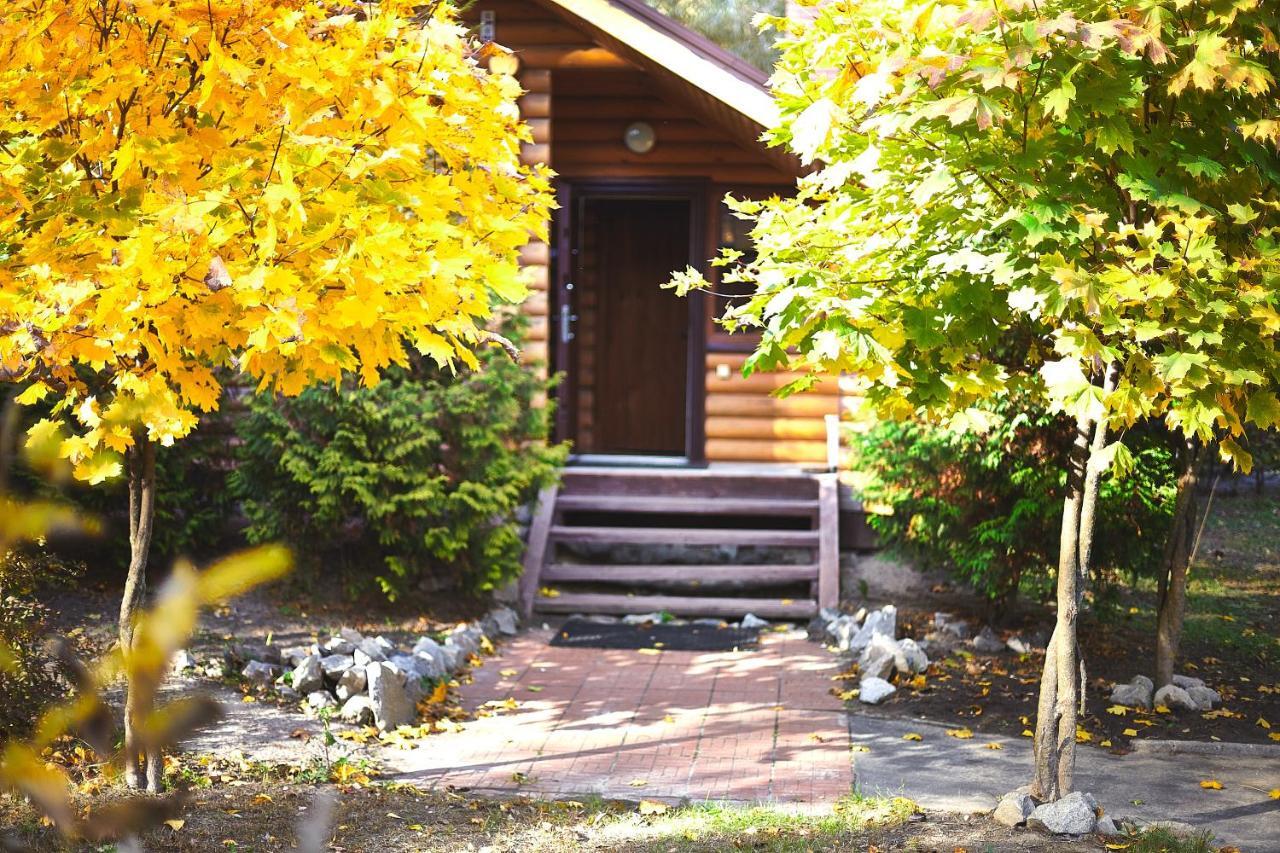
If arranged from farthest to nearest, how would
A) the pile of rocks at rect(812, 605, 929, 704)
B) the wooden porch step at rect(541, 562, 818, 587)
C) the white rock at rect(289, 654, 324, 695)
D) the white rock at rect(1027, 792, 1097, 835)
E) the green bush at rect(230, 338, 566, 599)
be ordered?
the wooden porch step at rect(541, 562, 818, 587), the green bush at rect(230, 338, 566, 599), the pile of rocks at rect(812, 605, 929, 704), the white rock at rect(289, 654, 324, 695), the white rock at rect(1027, 792, 1097, 835)

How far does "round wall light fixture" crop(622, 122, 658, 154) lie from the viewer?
36.7ft

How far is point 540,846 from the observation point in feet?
15.5

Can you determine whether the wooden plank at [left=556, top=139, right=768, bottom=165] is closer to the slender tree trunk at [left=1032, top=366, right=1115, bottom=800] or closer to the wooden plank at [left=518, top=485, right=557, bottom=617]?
the wooden plank at [left=518, top=485, right=557, bottom=617]

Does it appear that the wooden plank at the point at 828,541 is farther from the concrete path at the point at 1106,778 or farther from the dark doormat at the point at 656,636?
the concrete path at the point at 1106,778

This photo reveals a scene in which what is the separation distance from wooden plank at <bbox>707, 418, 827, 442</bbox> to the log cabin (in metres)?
0.02

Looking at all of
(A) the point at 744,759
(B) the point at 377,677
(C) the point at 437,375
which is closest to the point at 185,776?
(B) the point at 377,677

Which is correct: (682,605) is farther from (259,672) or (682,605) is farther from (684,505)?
(259,672)

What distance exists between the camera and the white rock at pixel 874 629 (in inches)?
313

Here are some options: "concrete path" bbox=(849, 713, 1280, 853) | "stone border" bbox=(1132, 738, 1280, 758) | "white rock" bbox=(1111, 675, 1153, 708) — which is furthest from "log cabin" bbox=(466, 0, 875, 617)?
"stone border" bbox=(1132, 738, 1280, 758)

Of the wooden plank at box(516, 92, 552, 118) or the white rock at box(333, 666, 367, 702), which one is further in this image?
the wooden plank at box(516, 92, 552, 118)

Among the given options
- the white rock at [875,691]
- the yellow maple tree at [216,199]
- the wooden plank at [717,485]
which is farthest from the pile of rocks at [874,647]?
the yellow maple tree at [216,199]

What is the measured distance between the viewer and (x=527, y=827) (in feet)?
16.2

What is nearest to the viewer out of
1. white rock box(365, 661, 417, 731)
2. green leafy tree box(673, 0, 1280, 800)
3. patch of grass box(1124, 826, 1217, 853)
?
green leafy tree box(673, 0, 1280, 800)

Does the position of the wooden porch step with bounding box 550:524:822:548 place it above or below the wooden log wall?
below
